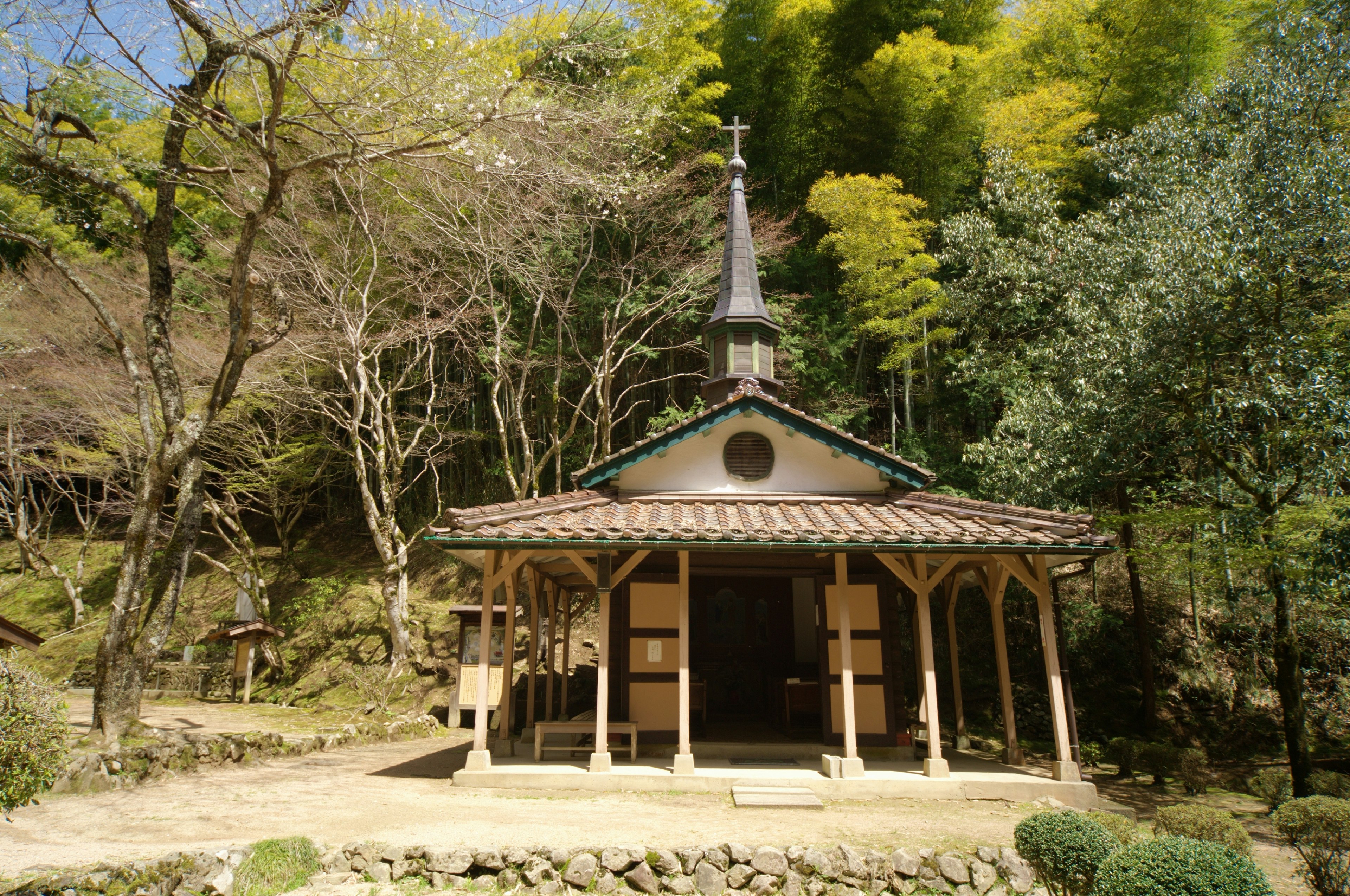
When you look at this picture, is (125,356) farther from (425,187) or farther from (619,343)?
(619,343)

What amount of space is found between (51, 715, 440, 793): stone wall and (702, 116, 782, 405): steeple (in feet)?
25.2

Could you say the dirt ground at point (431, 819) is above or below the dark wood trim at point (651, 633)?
below

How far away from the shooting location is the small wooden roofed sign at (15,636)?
258 inches

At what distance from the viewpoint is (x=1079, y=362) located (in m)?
11.2

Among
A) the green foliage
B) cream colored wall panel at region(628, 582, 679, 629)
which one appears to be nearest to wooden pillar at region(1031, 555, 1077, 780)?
cream colored wall panel at region(628, 582, 679, 629)

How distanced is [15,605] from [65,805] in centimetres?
1810

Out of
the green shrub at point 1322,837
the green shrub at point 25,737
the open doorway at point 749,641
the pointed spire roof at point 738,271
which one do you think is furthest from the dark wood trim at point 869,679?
the green shrub at point 25,737

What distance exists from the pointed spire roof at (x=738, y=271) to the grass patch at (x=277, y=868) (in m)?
8.77

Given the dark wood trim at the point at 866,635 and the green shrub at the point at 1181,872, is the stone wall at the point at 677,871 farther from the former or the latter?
the dark wood trim at the point at 866,635

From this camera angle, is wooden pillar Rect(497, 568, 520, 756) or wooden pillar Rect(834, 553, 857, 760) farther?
wooden pillar Rect(497, 568, 520, 756)

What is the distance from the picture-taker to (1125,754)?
10.3 metres

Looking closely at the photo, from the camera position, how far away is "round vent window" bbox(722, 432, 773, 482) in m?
9.90

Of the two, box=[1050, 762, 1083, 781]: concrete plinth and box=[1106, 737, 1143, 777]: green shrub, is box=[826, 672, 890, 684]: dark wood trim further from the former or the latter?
box=[1106, 737, 1143, 777]: green shrub

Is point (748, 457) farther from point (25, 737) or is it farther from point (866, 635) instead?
point (25, 737)
